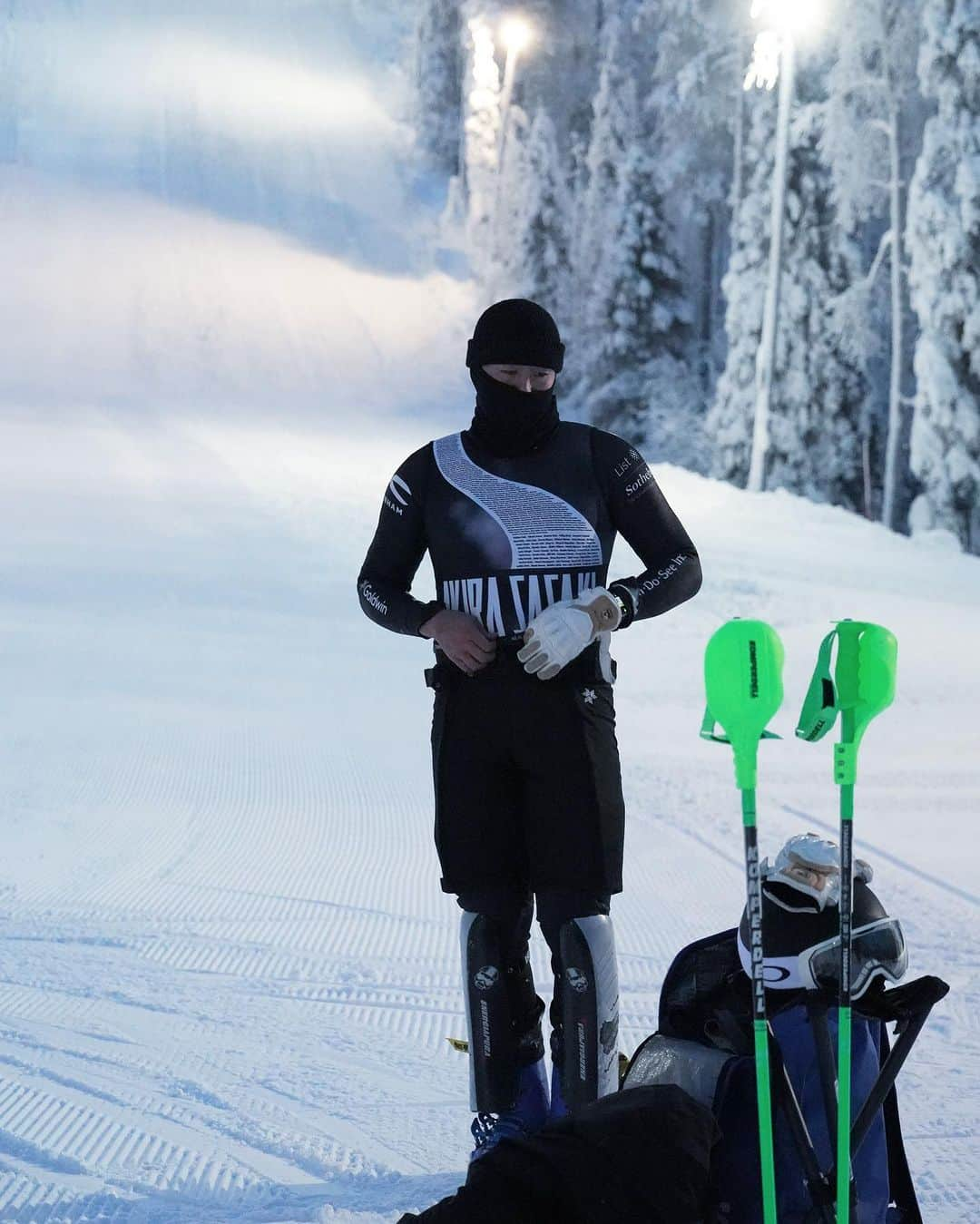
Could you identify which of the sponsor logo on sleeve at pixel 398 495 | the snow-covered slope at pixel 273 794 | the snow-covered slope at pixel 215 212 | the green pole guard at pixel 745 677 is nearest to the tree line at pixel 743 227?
the snow-covered slope at pixel 215 212

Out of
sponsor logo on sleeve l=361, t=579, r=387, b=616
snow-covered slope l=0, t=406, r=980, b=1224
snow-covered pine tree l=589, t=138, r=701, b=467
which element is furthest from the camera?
snow-covered pine tree l=589, t=138, r=701, b=467

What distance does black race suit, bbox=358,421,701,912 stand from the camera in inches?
112

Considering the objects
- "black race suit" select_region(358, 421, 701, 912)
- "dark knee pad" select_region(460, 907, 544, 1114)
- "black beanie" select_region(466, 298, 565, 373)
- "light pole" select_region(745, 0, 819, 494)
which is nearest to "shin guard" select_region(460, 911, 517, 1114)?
"dark knee pad" select_region(460, 907, 544, 1114)

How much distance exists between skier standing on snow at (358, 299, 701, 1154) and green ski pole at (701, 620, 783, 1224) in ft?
2.09

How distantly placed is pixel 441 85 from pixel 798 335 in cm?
1601

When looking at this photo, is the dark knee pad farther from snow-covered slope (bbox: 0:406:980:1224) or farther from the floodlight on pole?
the floodlight on pole

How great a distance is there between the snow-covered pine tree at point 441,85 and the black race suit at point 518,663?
104ft

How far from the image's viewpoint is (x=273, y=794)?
6566 millimetres

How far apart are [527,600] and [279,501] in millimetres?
11930

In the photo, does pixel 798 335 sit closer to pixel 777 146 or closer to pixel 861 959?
pixel 777 146

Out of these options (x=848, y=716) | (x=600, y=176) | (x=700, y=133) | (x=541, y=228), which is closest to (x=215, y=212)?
(x=541, y=228)

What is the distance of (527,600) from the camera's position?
2895 millimetres

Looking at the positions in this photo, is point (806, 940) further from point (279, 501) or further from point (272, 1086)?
point (279, 501)

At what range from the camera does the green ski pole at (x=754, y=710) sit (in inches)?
83.8
